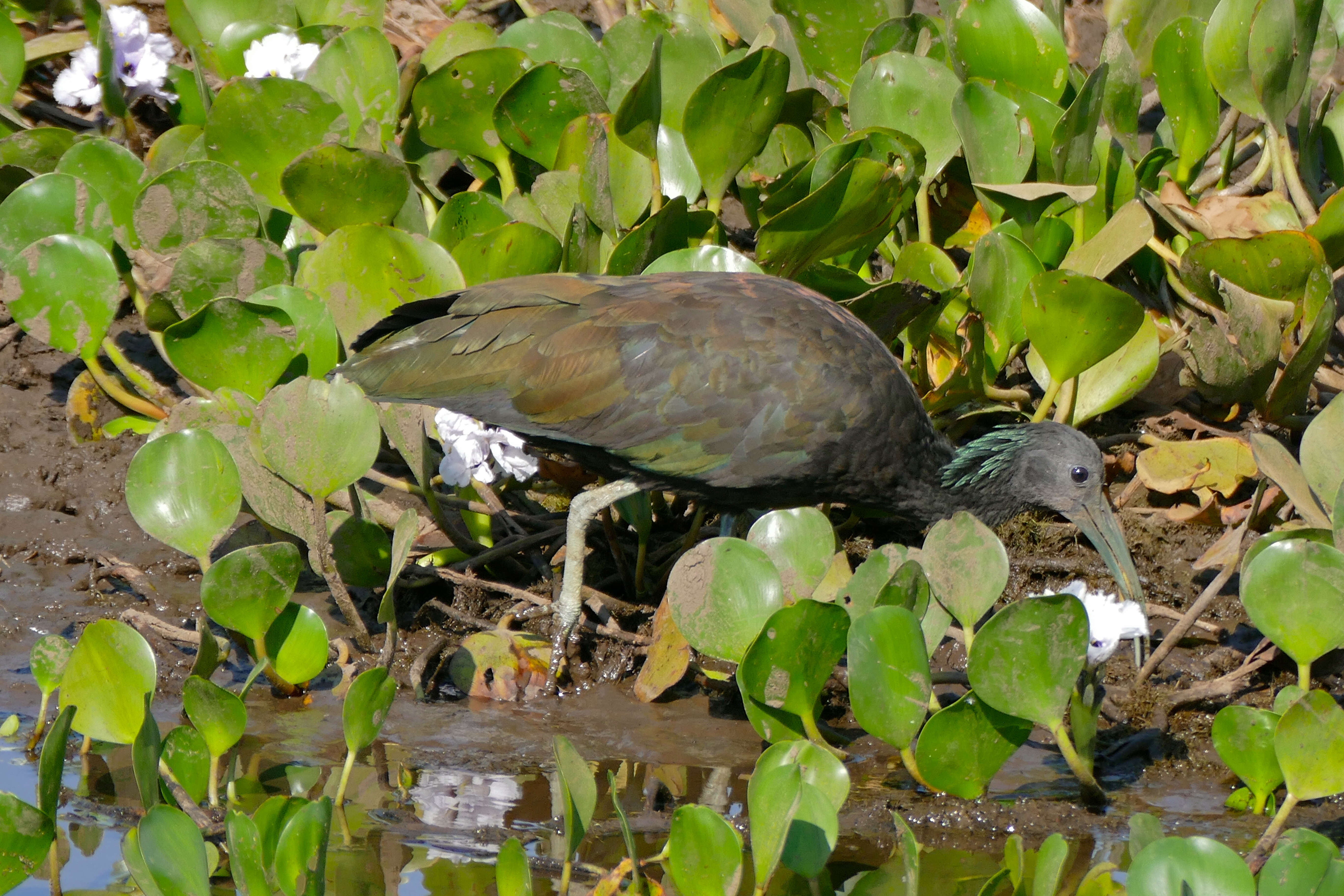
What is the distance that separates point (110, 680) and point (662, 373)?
5.87ft

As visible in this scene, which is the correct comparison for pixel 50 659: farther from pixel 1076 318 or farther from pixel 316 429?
pixel 1076 318

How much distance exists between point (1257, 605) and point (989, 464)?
1.38m

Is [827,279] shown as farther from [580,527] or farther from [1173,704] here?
[1173,704]

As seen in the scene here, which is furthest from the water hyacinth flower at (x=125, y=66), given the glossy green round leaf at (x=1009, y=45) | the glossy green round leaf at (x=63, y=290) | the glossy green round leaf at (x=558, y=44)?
the glossy green round leaf at (x=1009, y=45)

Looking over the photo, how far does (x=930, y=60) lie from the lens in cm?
525

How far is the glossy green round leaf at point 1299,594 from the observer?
3338mm

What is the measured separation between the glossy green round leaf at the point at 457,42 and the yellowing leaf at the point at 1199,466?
3067mm

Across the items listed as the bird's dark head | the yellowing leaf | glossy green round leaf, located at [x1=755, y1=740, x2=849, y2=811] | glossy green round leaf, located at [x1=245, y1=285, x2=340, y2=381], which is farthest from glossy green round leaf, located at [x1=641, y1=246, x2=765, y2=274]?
glossy green round leaf, located at [x1=755, y1=740, x2=849, y2=811]

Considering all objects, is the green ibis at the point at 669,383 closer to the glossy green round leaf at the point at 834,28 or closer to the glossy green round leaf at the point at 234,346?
the glossy green round leaf at the point at 234,346

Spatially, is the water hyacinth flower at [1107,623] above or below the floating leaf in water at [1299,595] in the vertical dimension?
below

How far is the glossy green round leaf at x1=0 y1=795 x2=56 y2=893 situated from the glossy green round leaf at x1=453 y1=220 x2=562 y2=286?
227cm

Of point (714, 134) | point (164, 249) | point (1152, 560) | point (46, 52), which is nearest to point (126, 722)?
point (164, 249)

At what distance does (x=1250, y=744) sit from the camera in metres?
3.46

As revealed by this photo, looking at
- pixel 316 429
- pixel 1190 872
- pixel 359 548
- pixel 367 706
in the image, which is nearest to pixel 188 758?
pixel 367 706
